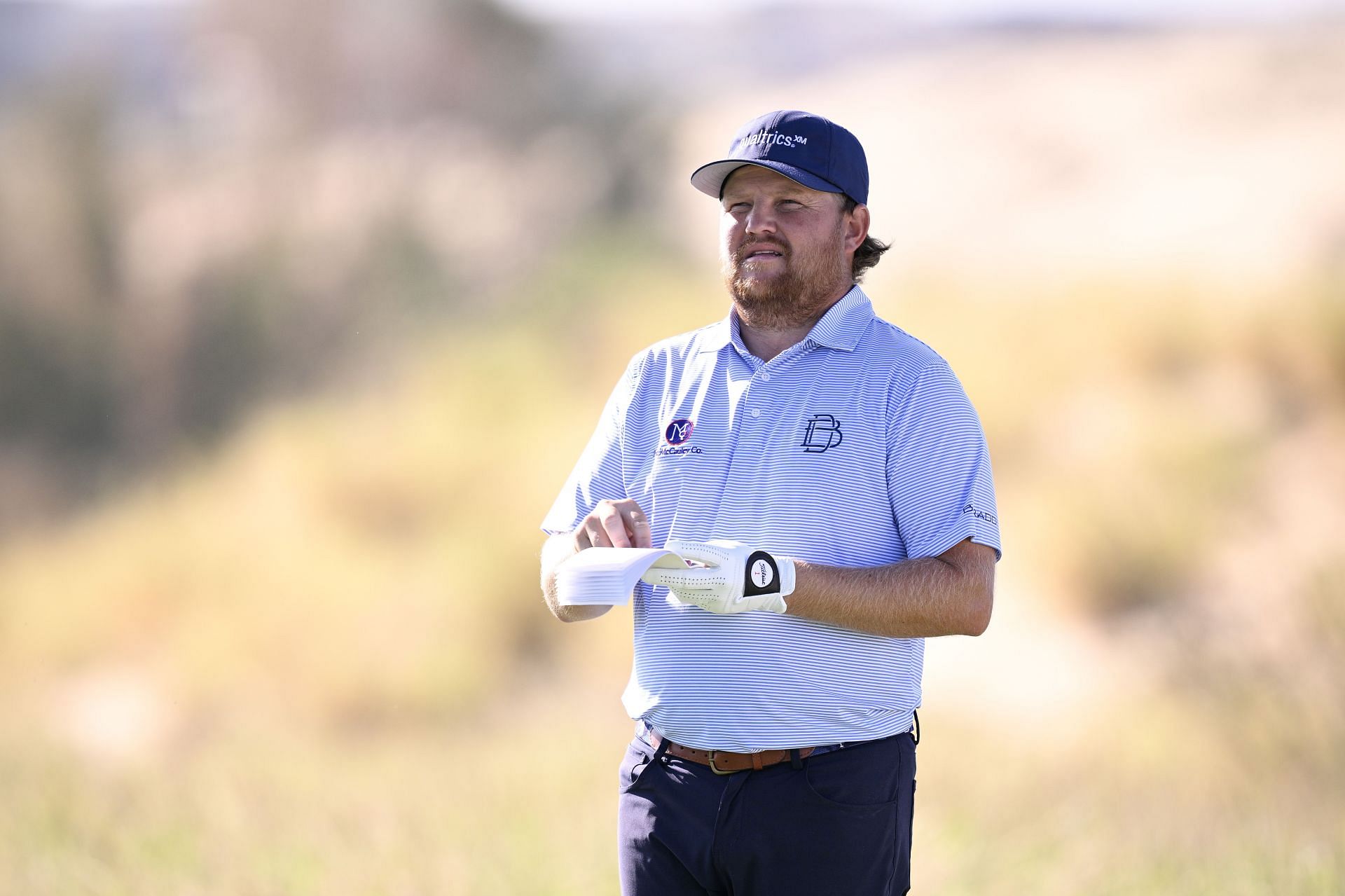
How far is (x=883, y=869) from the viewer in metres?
2.65

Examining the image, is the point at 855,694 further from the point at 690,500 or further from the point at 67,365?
the point at 67,365

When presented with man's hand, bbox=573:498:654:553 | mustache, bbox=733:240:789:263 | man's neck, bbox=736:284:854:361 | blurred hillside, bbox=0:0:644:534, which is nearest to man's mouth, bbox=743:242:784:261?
mustache, bbox=733:240:789:263

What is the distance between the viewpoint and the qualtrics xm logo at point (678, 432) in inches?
110

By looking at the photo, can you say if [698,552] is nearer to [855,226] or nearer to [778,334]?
[778,334]

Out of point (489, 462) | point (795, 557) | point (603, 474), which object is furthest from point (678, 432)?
point (489, 462)

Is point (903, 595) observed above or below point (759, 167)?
below

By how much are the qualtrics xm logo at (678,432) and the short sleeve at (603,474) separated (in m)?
0.13

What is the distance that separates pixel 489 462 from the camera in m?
12.8

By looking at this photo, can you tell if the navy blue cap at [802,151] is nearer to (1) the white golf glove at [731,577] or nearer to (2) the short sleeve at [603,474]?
(2) the short sleeve at [603,474]

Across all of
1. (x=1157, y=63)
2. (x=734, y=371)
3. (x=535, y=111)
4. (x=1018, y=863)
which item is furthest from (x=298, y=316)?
(x=1157, y=63)

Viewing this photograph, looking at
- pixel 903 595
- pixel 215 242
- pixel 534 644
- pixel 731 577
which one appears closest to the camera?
pixel 731 577

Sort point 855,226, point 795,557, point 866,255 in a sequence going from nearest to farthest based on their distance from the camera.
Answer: point 795,557
point 855,226
point 866,255

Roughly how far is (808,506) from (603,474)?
0.50 meters

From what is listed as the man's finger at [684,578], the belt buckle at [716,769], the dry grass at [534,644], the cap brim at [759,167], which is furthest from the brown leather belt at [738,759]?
the dry grass at [534,644]
